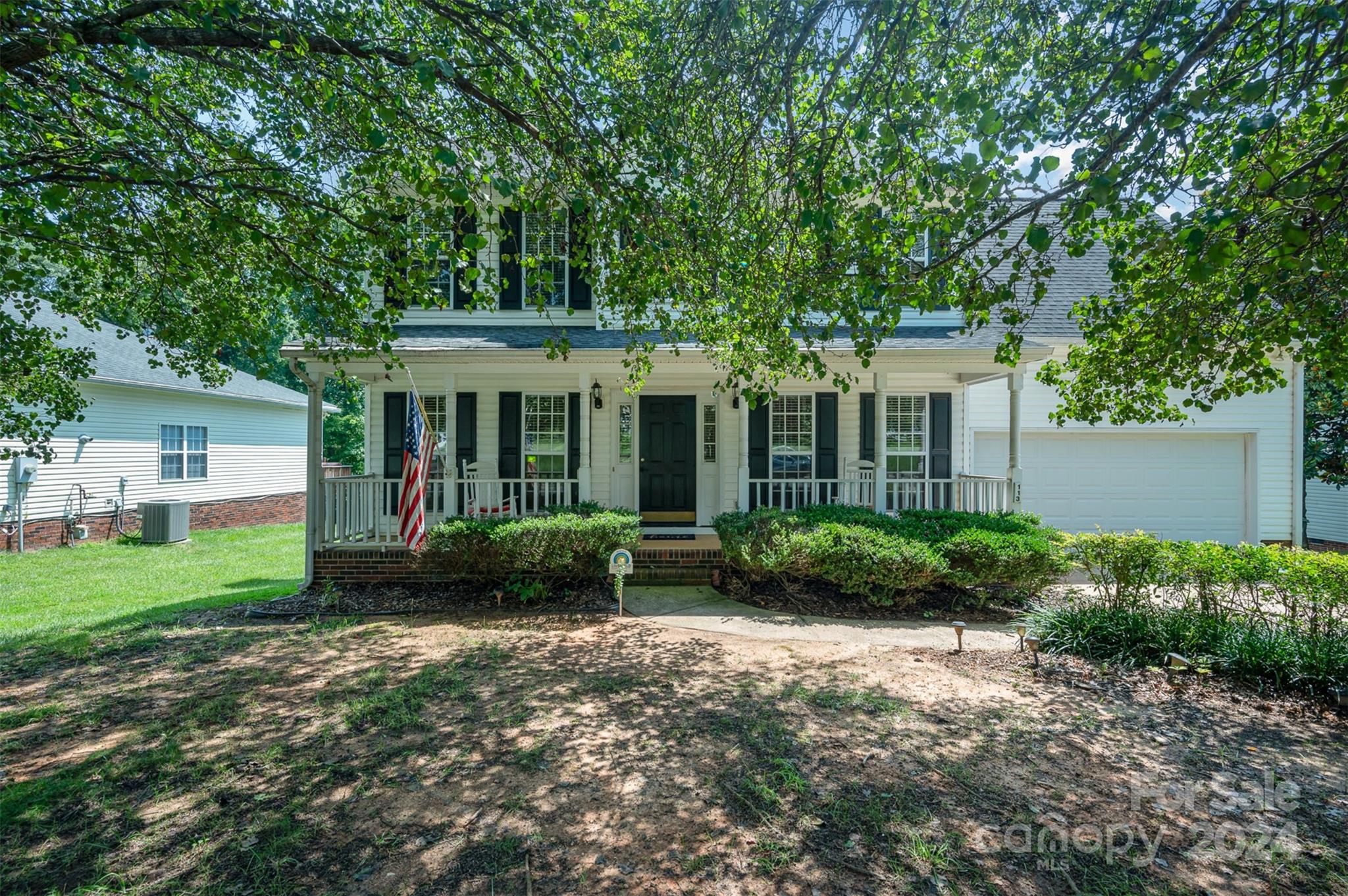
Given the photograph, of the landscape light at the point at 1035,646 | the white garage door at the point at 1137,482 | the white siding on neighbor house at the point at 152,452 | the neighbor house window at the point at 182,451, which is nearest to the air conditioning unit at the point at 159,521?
the white siding on neighbor house at the point at 152,452

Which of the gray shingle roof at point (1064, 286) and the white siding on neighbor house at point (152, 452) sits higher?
the gray shingle roof at point (1064, 286)

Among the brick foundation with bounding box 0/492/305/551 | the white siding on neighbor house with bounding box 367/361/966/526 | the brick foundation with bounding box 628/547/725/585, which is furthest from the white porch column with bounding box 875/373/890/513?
the brick foundation with bounding box 0/492/305/551

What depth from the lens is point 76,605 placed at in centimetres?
779

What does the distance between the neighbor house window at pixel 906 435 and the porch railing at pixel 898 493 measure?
0.40 metres

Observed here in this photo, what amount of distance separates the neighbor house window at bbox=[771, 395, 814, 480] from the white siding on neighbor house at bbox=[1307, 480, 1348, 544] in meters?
11.4

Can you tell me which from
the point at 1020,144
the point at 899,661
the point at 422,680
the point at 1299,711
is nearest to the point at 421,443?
the point at 422,680

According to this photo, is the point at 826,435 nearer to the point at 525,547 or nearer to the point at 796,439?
the point at 796,439

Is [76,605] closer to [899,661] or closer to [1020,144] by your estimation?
[899,661]

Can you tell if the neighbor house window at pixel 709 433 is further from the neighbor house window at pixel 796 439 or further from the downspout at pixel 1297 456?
the downspout at pixel 1297 456

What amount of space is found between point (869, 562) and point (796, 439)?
12.8 feet

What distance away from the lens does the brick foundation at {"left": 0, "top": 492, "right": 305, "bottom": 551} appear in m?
12.2

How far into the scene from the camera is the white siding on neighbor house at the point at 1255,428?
420 inches

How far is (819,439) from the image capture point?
407 inches

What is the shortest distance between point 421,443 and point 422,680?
3154 millimetres
